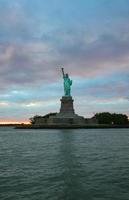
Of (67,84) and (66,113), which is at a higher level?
(67,84)

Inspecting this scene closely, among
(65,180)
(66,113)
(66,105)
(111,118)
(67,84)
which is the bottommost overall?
(65,180)

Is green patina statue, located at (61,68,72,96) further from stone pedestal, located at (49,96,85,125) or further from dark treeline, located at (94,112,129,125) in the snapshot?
dark treeline, located at (94,112,129,125)

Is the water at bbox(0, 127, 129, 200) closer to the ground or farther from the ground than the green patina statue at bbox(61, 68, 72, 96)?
closer to the ground

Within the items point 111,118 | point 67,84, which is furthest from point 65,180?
point 111,118

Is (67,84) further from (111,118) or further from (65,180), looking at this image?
(65,180)

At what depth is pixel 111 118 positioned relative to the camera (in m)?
128

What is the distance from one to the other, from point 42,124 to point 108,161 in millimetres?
81704

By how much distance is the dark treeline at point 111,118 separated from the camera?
127500 millimetres

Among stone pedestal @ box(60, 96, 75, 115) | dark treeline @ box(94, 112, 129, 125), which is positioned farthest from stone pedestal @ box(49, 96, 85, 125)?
dark treeline @ box(94, 112, 129, 125)

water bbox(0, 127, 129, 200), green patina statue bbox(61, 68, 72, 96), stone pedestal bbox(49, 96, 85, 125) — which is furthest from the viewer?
green patina statue bbox(61, 68, 72, 96)

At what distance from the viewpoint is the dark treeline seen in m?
128

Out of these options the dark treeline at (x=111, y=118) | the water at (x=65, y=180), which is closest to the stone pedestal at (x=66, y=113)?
the dark treeline at (x=111, y=118)

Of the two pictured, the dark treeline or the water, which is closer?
the water

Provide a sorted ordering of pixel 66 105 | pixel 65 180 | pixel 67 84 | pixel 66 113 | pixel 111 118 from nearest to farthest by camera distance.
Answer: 1. pixel 65 180
2. pixel 66 105
3. pixel 66 113
4. pixel 67 84
5. pixel 111 118
